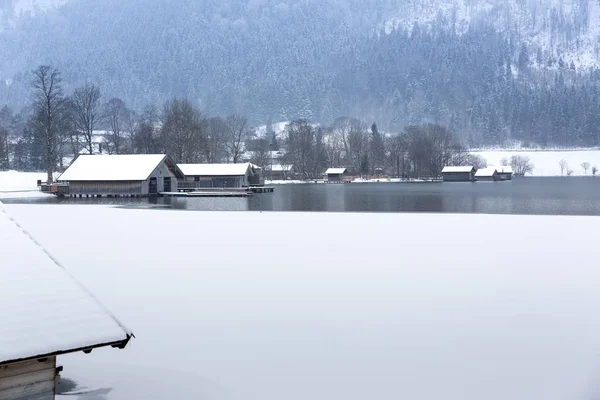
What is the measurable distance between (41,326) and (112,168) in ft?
205

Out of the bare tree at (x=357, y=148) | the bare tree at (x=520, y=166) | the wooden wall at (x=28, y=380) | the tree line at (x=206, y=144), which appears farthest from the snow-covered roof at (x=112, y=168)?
the bare tree at (x=520, y=166)

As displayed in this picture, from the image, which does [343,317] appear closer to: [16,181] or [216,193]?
[216,193]

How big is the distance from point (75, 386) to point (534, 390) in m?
6.53

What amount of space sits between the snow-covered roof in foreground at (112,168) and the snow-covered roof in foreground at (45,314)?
5870 centimetres

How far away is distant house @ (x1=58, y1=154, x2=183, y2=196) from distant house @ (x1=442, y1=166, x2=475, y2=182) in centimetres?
8727

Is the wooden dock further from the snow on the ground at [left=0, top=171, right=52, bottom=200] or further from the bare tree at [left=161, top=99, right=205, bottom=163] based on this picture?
the snow on the ground at [left=0, top=171, right=52, bottom=200]

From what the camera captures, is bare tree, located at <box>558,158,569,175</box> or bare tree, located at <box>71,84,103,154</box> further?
bare tree, located at <box>558,158,569,175</box>

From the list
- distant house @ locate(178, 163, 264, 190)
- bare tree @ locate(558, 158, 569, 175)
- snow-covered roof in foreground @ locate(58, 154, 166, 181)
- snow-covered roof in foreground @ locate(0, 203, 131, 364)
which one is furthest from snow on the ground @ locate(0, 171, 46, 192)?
bare tree @ locate(558, 158, 569, 175)

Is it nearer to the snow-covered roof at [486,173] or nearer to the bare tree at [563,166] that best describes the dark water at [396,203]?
the snow-covered roof at [486,173]

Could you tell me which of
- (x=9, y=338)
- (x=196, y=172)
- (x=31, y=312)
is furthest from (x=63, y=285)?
(x=196, y=172)

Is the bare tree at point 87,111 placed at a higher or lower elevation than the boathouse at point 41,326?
higher

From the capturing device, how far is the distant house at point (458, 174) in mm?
136875

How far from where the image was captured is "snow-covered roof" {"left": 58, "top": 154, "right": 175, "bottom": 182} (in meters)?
63.5

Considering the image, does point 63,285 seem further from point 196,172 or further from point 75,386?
point 196,172
